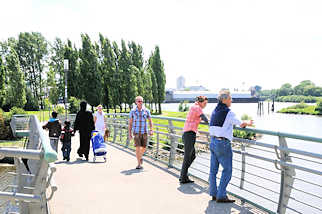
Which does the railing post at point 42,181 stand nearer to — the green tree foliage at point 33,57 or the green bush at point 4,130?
the green bush at point 4,130

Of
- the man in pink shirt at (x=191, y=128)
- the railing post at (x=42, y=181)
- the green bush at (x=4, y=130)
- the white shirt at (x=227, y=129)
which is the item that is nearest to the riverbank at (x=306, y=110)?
the green bush at (x=4, y=130)

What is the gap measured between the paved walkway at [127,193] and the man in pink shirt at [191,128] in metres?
0.38

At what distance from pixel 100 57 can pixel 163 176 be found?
153ft

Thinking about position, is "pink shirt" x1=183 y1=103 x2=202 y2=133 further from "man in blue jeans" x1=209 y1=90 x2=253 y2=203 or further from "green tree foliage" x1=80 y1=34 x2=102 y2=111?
"green tree foliage" x1=80 y1=34 x2=102 y2=111

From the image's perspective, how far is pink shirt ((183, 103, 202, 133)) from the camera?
6.24 meters

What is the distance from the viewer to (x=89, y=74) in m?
47.0

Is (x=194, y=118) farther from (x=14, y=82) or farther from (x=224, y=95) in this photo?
(x=14, y=82)

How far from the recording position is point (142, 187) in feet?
20.6

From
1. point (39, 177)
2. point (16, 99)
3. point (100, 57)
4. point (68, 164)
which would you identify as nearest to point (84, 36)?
point (100, 57)

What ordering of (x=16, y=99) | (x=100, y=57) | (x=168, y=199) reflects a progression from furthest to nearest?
(x=100, y=57)
(x=16, y=99)
(x=168, y=199)

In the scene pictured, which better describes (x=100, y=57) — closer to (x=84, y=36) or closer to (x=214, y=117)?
(x=84, y=36)

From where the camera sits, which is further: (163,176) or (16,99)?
(16,99)

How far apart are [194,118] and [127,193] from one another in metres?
1.94

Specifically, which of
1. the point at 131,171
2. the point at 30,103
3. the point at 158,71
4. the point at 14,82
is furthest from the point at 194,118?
the point at 158,71
